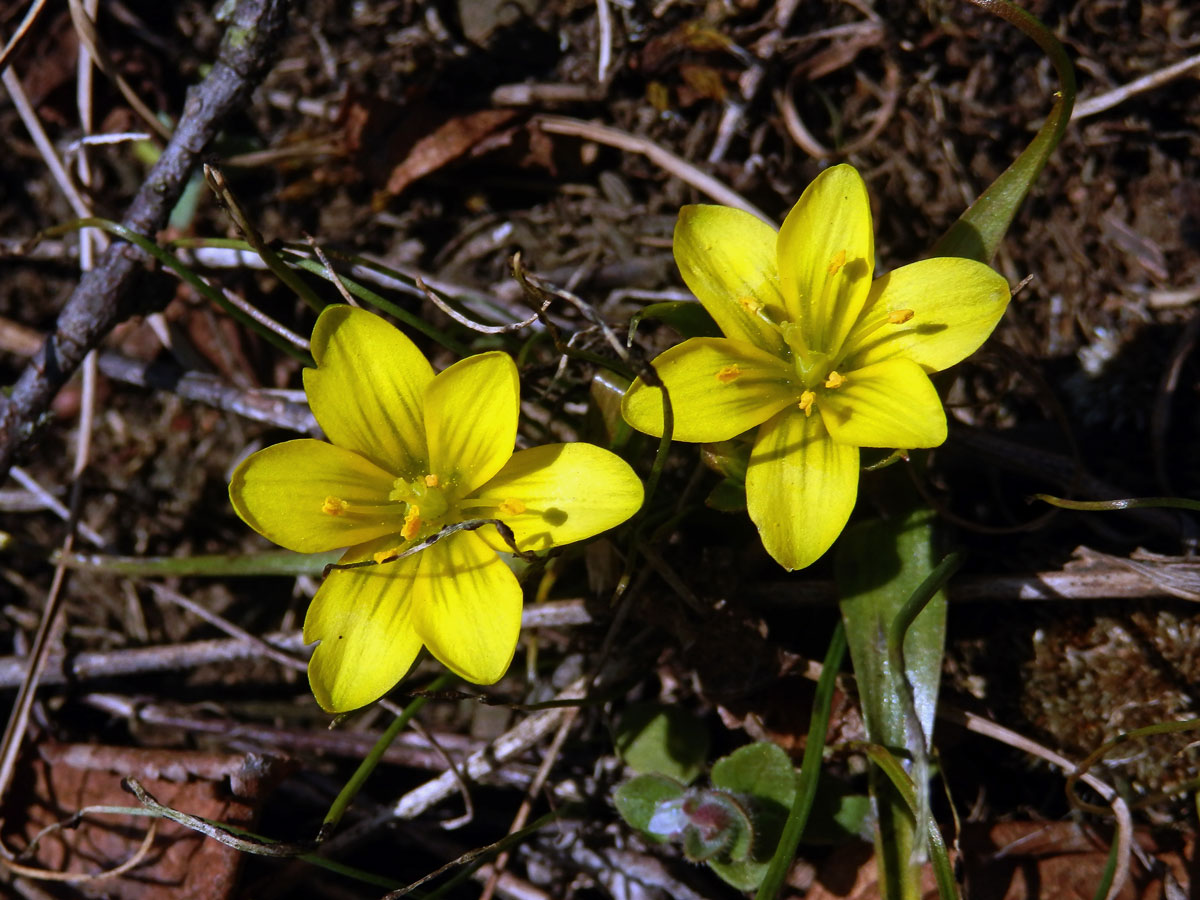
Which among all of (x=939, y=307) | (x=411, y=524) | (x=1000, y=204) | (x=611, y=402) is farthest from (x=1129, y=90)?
(x=411, y=524)

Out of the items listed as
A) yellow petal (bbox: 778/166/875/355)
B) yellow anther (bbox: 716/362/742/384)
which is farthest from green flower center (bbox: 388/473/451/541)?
yellow petal (bbox: 778/166/875/355)

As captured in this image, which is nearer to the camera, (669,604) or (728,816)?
(728,816)

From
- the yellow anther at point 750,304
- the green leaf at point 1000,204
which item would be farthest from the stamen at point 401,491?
the green leaf at point 1000,204

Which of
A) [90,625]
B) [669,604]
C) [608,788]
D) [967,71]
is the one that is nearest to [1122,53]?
[967,71]

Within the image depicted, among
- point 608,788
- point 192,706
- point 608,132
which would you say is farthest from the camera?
point 608,132

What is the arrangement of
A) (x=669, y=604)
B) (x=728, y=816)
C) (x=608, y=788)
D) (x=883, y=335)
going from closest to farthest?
(x=883, y=335)
(x=728, y=816)
(x=669, y=604)
(x=608, y=788)

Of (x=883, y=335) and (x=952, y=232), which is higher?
(x=952, y=232)

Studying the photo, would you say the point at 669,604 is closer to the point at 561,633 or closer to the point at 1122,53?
the point at 561,633
